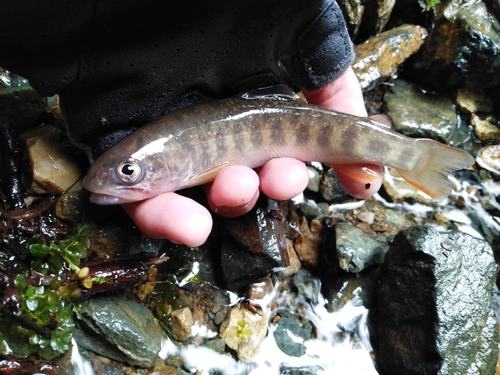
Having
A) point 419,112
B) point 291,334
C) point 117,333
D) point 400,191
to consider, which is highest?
point 419,112

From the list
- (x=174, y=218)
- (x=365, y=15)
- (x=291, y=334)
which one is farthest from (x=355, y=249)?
(x=365, y=15)

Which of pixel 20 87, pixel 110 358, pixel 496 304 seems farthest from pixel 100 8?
pixel 496 304

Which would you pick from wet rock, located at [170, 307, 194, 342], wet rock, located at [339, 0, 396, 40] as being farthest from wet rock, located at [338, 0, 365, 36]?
wet rock, located at [170, 307, 194, 342]

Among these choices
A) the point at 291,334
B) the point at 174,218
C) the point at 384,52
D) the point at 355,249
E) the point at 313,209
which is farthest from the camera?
the point at 384,52

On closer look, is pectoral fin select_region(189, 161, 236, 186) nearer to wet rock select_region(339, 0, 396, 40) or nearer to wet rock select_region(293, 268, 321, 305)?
wet rock select_region(293, 268, 321, 305)

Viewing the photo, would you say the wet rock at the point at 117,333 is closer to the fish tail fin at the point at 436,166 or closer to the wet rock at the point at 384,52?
the fish tail fin at the point at 436,166

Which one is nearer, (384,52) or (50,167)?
(50,167)

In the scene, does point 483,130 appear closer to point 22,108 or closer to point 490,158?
point 490,158

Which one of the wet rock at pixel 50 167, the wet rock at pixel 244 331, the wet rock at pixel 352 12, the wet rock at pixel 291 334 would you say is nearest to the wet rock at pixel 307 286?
the wet rock at pixel 291 334
